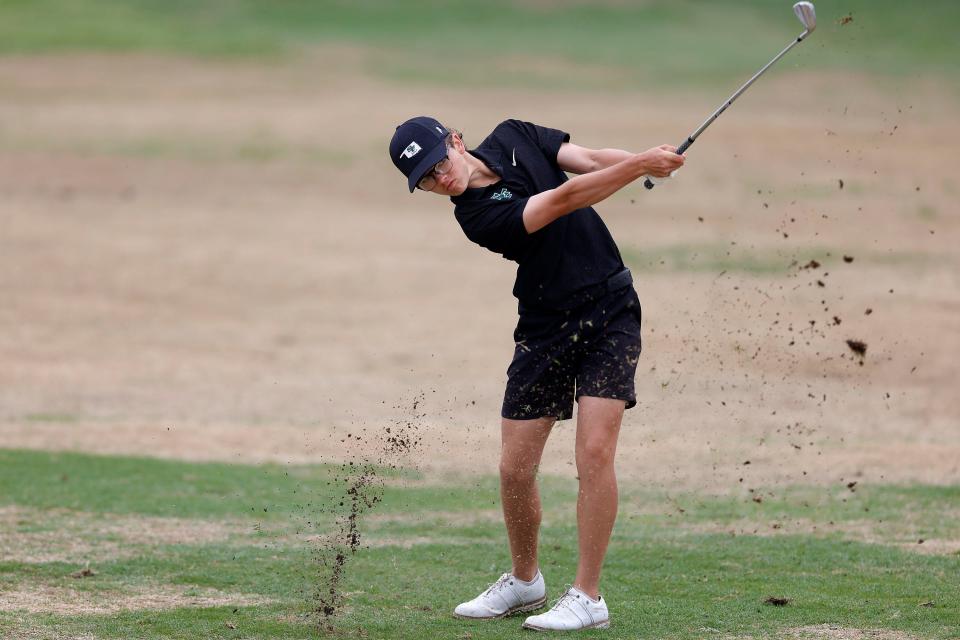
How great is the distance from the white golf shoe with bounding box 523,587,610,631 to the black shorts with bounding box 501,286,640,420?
74cm

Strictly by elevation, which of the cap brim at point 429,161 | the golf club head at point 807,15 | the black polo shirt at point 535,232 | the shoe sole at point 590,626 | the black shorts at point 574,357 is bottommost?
the shoe sole at point 590,626

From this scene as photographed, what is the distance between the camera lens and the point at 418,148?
5746 mm

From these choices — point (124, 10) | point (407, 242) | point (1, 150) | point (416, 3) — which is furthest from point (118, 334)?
point (416, 3)

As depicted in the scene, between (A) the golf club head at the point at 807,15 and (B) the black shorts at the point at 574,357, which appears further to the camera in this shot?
(A) the golf club head at the point at 807,15

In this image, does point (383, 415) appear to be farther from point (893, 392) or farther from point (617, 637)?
point (617, 637)

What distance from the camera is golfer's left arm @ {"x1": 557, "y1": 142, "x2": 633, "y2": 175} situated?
6.00 m

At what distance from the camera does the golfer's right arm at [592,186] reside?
5508mm

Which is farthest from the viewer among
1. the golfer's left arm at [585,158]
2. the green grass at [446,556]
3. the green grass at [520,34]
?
the green grass at [520,34]

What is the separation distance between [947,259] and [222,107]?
18.0 meters

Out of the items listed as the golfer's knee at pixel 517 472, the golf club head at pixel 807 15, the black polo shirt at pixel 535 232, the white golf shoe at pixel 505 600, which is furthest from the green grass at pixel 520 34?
the golfer's knee at pixel 517 472

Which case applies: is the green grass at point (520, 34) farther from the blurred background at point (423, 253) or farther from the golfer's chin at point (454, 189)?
the golfer's chin at point (454, 189)

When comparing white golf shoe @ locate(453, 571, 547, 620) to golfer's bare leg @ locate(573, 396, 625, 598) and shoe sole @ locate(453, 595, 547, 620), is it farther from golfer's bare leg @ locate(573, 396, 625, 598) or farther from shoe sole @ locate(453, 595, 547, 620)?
golfer's bare leg @ locate(573, 396, 625, 598)

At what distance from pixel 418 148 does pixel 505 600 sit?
6.41 ft

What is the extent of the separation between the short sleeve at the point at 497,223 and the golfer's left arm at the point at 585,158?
1.29 ft
